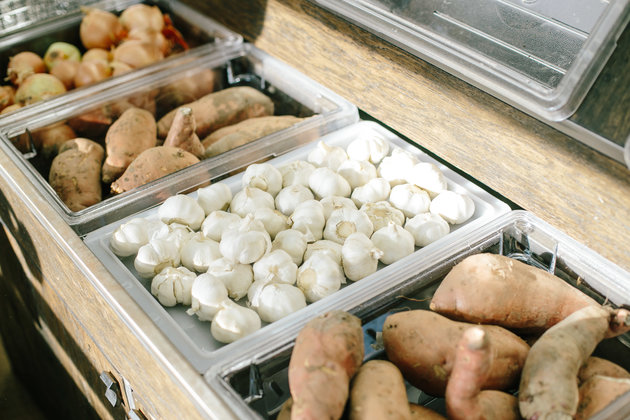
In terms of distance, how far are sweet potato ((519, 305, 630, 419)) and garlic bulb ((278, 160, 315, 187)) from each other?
0.61 meters

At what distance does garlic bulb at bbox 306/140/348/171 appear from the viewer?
138 centimetres

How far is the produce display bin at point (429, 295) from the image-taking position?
95cm

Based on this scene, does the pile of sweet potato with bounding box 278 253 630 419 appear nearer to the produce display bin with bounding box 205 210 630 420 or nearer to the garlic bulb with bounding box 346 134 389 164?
the produce display bin with bounding box 205 210 630 420

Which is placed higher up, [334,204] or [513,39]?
[513,39]

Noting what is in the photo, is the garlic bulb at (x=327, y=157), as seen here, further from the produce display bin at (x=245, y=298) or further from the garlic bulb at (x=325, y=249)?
the garlic bulb at (x=325, y=249)

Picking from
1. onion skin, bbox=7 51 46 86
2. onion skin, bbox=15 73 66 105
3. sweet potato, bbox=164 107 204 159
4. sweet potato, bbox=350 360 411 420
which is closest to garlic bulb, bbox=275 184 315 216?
sweet potato, bbox=164 107 204 159

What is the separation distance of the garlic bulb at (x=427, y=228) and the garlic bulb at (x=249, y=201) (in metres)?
0.29

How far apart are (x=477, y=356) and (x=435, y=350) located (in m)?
0.19

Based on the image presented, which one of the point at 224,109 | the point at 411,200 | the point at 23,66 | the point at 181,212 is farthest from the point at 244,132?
the point at 23,66

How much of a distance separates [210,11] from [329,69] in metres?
0.62

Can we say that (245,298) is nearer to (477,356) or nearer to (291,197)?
(291,197)

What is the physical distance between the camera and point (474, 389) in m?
0.80

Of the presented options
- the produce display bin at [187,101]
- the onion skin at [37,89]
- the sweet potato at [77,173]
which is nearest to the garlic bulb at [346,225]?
the produce display bin at [187,101]

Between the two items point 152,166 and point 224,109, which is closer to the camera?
point 152,166
